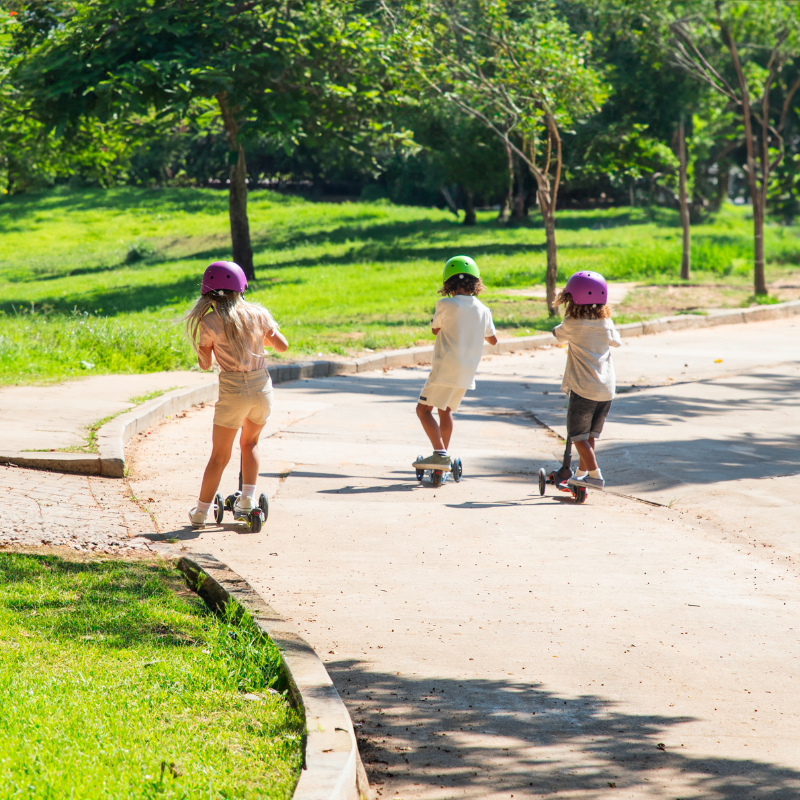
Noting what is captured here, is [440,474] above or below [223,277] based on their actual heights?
below

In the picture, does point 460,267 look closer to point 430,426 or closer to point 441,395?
point 441,395

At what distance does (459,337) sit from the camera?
275 inches

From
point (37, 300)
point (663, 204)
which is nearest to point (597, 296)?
point (37, 300)

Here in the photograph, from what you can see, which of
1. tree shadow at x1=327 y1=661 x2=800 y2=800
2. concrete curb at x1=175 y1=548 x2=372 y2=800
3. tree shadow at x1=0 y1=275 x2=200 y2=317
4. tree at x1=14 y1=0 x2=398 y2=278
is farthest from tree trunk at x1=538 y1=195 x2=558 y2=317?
tree shadow at x1=327 y1=661 x2=800 y2=800

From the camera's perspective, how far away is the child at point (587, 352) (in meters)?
6.53

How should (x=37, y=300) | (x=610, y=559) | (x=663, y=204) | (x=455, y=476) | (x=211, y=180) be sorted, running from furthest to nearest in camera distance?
1. (x=211, y=180)
2. (x=663, y=204)
3. (x=37, y=300)
4. (x=455, y=476)
5. (x=610, y=559)

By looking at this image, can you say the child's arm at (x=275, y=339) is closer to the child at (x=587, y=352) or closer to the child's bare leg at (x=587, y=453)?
the child at (x=587, y=352)

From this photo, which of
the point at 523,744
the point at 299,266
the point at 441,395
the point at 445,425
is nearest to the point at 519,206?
the point at 299,266

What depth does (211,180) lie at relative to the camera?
54.9 meters

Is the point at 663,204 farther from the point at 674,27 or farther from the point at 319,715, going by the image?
the point at 319,715

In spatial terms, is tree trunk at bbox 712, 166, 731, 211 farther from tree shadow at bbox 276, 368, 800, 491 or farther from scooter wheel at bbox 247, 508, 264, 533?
scooter wheel at bbox 247, 508, 264, 533

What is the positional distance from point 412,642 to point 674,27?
1945 centimetres

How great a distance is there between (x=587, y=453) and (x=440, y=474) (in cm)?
110

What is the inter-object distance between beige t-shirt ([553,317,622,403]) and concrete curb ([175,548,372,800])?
289cm
